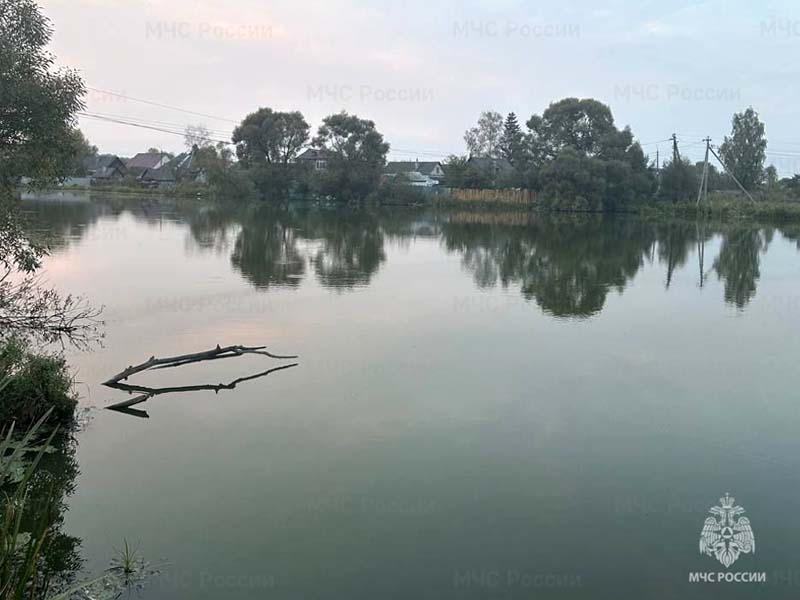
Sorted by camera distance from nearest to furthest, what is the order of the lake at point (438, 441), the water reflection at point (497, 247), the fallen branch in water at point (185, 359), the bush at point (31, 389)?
the lake at point (438, 441)
the bush at point (31, 389)
the fallen branch in water at point (185, 359)
the water reflection at point (497, 247)

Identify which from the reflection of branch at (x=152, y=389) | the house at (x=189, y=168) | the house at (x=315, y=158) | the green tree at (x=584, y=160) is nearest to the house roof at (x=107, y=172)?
the house at (x=189, y=168)

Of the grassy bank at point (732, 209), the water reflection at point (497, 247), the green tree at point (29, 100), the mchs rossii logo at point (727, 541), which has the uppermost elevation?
the green tree at point (29, 100)

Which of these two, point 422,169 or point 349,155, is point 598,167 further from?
point 422,169

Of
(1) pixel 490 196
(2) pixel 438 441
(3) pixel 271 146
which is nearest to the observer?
(2) pixel 438 441

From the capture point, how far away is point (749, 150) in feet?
215

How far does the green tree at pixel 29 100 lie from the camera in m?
8.49

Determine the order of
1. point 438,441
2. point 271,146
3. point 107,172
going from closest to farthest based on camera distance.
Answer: point 438,441 < point 271,146 < point 107,172

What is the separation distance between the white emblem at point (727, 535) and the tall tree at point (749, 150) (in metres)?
65.6

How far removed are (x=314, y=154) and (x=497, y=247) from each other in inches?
1531

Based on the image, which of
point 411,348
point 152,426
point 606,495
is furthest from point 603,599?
point 411,348

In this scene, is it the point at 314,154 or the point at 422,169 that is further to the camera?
the point at 422,169

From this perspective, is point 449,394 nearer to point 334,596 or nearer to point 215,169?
point 334,596

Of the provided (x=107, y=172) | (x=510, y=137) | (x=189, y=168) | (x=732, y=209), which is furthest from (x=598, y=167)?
(x=107, y=172)

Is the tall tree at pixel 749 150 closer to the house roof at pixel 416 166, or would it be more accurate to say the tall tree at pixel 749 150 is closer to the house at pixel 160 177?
the house roof at pixel 416 166
